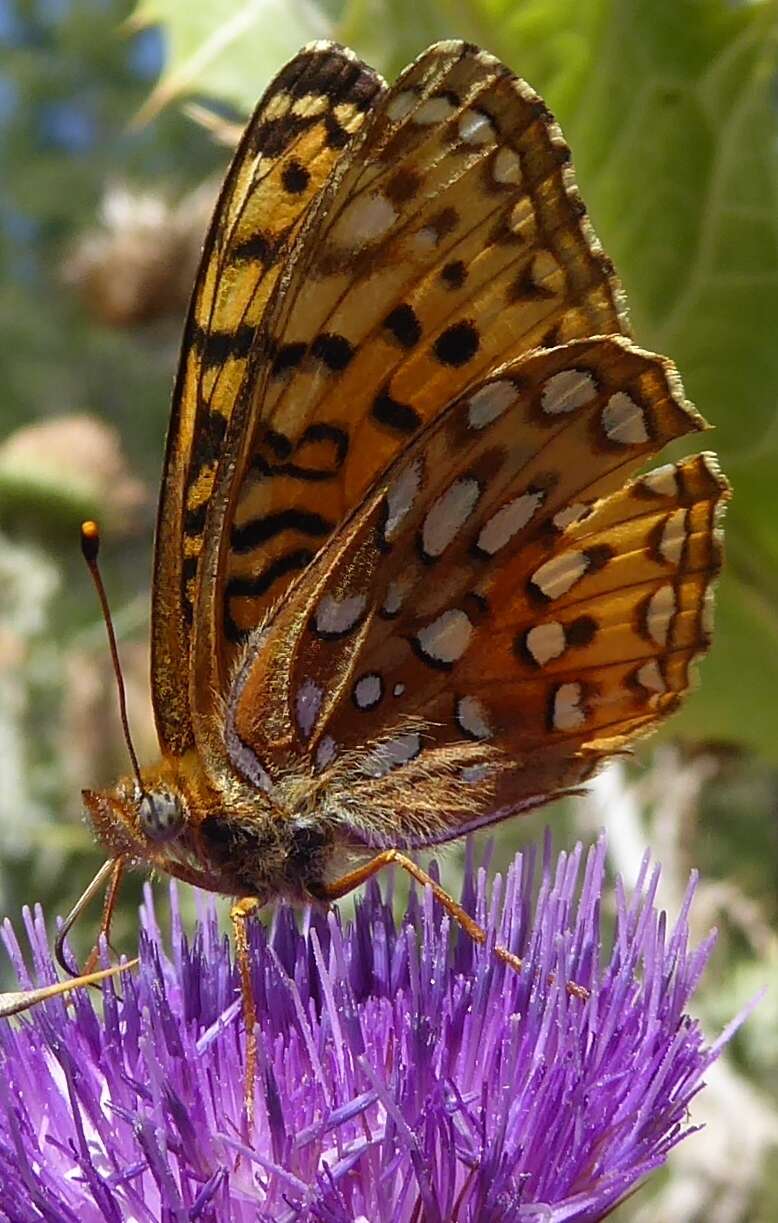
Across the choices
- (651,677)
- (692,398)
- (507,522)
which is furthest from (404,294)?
(692,398)

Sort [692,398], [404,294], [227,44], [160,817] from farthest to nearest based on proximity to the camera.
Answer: [692,398] < [227,44] < [404,294] < [160,817]

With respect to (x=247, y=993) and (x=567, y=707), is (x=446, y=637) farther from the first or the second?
(x=247, y=993)

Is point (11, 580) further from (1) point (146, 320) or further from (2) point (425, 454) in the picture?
(2) point (425, 454)

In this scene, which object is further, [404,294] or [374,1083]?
[404,294]

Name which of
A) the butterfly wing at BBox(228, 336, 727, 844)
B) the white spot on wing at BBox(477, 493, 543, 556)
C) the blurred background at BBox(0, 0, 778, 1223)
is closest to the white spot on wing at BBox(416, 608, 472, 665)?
the butterfly wing at BBox(228, 336, 727, 844)

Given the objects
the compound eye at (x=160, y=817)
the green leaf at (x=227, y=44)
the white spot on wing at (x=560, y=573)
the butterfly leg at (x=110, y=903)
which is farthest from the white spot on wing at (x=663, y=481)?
the green leaf at (x=227, y=44)

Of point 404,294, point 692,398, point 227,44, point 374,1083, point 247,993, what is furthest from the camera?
point 692,398

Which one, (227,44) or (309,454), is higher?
(227,44)

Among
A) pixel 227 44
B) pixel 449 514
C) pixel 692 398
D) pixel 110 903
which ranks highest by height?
pixel 227 44
